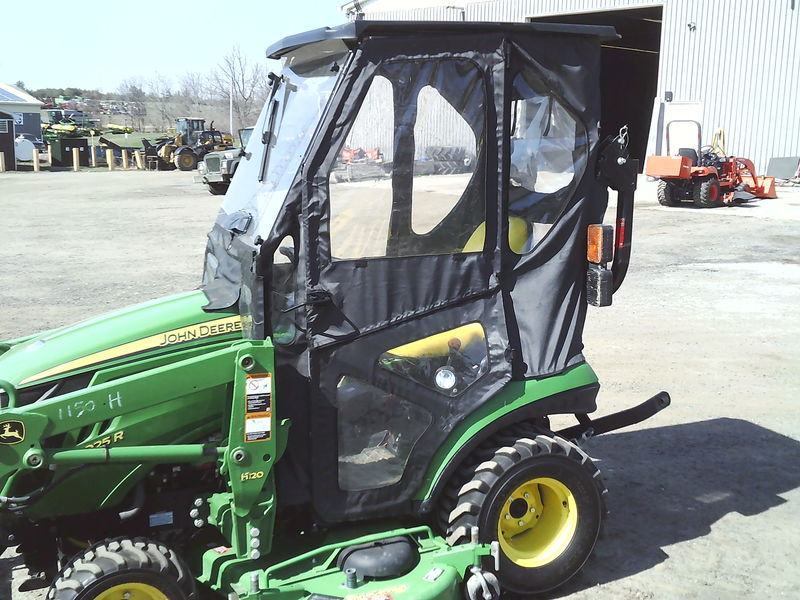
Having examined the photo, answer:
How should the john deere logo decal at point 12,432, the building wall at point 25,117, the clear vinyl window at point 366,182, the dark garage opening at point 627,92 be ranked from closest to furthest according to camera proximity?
the john deere logo decal at point 12,432, the clear vinyl window at point 366,182, the dark garage opening at point 627,92, the building wall at point 25,117

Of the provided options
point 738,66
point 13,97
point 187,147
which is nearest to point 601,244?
point 738,66

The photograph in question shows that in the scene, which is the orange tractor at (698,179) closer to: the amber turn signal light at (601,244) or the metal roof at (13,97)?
the amber turn signal light at (601,244)

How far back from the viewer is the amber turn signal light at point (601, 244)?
371 centimetres

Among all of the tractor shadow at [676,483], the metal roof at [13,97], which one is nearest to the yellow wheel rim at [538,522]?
the tractor shadow at [676,483]

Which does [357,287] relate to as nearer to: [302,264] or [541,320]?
[302,264]

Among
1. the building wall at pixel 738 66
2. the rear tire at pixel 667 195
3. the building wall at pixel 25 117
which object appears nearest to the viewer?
the rear tire at pixel 667 195

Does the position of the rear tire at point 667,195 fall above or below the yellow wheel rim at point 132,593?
above

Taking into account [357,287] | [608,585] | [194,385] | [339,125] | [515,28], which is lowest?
[608,585]

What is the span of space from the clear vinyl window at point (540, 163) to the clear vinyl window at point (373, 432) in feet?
2.92

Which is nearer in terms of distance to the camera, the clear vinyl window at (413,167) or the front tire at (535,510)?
the clear vinyl window at (413,167)

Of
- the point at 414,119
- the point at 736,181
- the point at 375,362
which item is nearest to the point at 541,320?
the point at 375,362

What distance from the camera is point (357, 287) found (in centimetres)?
337

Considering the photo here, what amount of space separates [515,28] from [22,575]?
336 cm

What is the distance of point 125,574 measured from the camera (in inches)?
120
